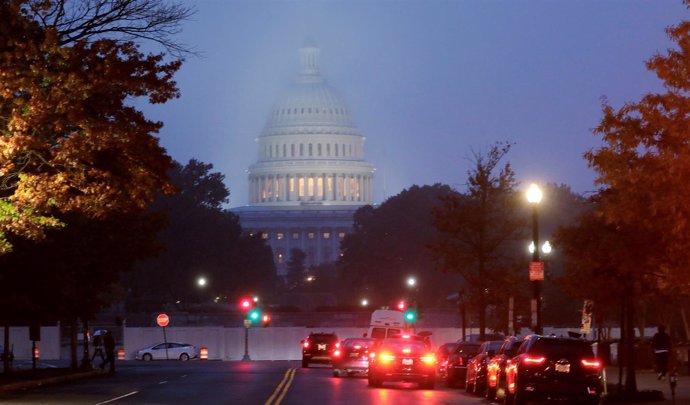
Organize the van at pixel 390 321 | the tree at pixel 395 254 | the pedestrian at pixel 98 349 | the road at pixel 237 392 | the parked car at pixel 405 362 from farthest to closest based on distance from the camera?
the tree at pixel 395 254 < the van at pixel 390 321 < the pedestrian at pixel 98 349 < the parked car at pixel 405 362 < the road at pixel 237 392

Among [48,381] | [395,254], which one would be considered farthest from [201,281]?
[48,381]

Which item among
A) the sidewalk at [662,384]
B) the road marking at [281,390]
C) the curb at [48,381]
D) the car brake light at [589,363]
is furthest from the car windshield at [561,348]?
the curb at [48,381]

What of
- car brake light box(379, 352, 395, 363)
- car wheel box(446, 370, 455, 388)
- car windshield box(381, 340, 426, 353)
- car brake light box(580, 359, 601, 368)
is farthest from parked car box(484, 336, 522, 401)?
car wheel box(446, 370, 455, 388)

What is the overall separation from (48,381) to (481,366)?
54.6 feet

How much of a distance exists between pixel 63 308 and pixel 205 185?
117 m

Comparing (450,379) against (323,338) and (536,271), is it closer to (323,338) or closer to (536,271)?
(536,271)

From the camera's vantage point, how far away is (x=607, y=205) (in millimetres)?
29734

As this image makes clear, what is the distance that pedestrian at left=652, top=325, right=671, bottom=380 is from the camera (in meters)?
42.2

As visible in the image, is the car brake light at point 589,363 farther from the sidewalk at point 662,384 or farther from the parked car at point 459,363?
the parked car at point 459,363

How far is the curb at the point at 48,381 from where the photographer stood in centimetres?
4344

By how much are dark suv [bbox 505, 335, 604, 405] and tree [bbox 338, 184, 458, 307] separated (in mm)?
122148

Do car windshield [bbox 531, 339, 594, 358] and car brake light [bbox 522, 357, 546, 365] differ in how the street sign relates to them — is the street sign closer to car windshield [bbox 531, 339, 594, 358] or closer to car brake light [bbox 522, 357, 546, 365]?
car windshield [bbox 531, 339, 594, 358]

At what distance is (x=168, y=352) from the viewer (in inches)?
3580

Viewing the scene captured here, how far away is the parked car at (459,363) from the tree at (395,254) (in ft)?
346
